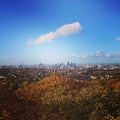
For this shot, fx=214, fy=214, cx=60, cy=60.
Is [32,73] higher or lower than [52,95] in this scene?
higher

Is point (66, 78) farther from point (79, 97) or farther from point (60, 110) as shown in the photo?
point (60, 110)

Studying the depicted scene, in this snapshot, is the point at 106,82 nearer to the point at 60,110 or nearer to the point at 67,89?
the point at 67,89

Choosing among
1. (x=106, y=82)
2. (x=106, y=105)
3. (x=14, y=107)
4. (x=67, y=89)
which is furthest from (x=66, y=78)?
(x=14, y=107)

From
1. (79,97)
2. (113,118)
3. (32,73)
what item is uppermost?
(32,73)

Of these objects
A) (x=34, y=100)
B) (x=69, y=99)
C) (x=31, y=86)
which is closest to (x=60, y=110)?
(x=69, y=99)

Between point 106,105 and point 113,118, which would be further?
point 106,105

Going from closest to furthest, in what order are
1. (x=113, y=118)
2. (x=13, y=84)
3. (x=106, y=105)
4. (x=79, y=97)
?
(x=113, y=118) < (x=106, y=105) < (x=79, y=97) < (x=13, y=84)

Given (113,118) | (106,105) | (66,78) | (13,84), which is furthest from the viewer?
(66,78)
